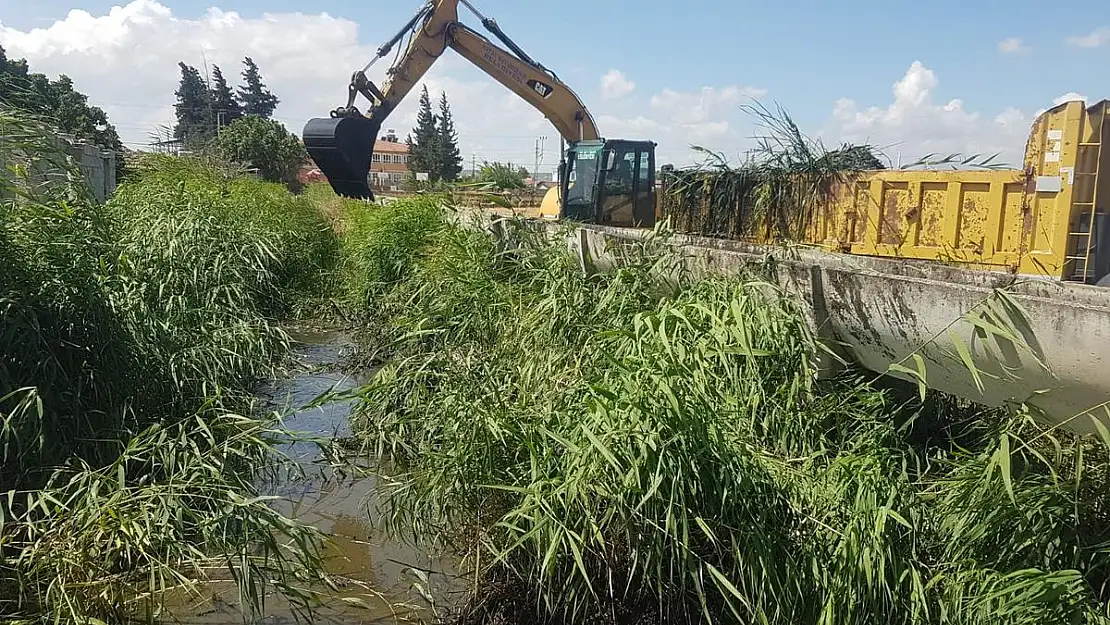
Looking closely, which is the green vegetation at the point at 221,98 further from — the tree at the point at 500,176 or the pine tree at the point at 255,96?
the tree at the point at 500,176

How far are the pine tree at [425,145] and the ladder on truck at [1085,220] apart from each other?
104 feet

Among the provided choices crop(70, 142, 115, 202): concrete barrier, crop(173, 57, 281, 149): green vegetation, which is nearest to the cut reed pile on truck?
crop(70, 142, 115, 202): concrete barrier

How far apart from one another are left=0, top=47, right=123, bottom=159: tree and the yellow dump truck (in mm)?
5687

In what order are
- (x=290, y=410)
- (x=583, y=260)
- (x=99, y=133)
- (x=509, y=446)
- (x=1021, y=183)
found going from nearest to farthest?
(x=509, y=446) < (x=290, y=410) < (x=1021, y=183) < (x=583, y=260) < (x=99, y=133)

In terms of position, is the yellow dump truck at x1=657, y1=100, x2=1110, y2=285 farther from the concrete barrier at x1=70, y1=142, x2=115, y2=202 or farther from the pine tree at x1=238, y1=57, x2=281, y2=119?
the pine tree at x1=238, y1=57, x2=281, y2=119

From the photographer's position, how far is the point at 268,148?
91.6ft

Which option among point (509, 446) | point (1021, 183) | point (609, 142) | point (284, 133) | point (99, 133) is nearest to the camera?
point (509, 446)

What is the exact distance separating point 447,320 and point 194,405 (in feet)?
6.49

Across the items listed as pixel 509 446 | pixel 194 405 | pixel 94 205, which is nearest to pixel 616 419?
pixel 509 446

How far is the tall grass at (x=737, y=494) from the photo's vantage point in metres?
3.03

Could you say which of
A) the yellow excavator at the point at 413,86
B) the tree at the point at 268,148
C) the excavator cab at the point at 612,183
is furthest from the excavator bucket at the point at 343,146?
the tree at the point at 268,148

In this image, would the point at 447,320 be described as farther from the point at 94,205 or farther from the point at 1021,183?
the point at 1021,183

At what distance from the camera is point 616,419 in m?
3.22

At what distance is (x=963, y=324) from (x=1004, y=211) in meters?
2.24
